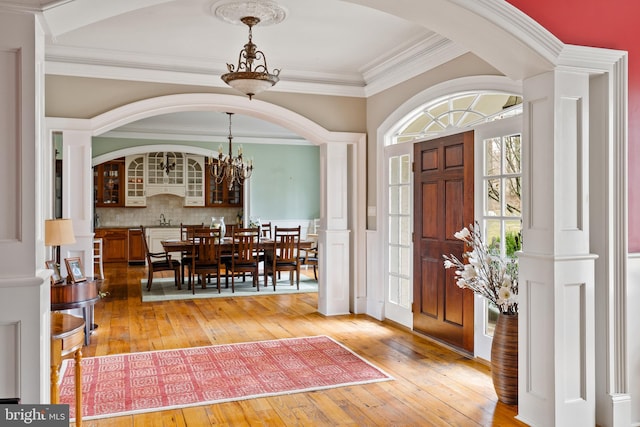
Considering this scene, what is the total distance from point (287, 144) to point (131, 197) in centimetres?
381

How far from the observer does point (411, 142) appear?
5.38m

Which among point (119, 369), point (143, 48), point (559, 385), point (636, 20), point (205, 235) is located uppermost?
point (143, 48)

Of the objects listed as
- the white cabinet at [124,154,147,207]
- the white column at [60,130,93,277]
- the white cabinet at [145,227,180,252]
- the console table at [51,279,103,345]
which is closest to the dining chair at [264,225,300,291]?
the white column at [60,130,93,277]

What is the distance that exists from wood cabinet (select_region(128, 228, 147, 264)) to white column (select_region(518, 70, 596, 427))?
9.84 m

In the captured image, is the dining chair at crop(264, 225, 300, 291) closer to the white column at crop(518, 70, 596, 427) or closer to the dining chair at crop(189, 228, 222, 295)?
the dining chair at crop(189, 228, 222, 295)

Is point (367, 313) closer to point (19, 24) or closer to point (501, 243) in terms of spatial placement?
point (501, 243)

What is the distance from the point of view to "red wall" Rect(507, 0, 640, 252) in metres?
2.93

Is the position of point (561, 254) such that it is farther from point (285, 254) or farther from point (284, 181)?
point (284, 181)

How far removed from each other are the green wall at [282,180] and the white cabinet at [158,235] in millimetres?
1908

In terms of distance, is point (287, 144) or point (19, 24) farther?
point (287, 144)

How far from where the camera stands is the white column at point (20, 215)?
2043 millimetres

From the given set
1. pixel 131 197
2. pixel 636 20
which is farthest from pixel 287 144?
pixel 636 20

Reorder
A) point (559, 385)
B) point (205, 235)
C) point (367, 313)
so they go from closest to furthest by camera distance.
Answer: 1. point (559, 385)
2. point (367, 313)
3. point (205, 235)

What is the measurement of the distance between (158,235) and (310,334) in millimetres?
7121
